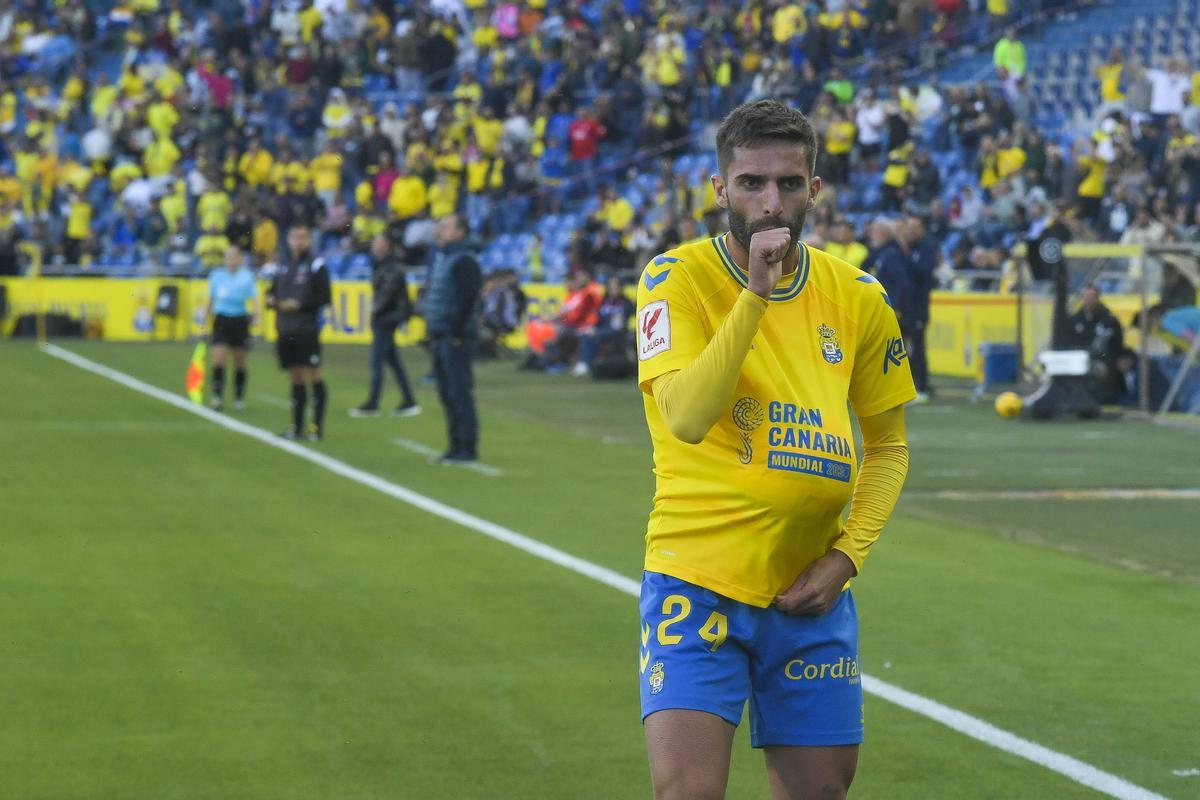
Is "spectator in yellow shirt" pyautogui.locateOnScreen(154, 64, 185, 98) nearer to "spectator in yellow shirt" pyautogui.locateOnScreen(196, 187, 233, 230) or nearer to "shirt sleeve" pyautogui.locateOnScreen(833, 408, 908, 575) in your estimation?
"spectator in yellow shirt" pyautogui.locateOnScreen(196, 187, 233, 230)

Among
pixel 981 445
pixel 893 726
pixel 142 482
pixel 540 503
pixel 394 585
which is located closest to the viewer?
pixel 893 726

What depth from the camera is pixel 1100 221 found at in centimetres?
2820

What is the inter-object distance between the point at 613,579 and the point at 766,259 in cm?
765

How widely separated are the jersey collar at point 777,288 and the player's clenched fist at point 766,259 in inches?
12.3

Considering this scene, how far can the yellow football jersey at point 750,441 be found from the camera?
170 inches

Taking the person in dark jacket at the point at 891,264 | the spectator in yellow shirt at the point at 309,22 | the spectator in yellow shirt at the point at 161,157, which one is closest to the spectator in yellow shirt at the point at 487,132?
the spectator in yellow shirt at the point at 309,22

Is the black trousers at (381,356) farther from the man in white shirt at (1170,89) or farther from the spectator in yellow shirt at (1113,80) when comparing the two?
the spectator in yellow shirt at (1113,80)

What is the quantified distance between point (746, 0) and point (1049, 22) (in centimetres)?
636

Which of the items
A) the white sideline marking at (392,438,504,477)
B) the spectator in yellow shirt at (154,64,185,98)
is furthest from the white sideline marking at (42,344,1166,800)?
the spectator in yellow shirt at (154,64,185,98)

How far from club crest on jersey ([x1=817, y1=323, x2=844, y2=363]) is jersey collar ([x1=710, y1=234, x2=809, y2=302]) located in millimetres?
106

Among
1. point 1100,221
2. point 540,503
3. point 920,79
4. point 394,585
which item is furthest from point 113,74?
point 394,585

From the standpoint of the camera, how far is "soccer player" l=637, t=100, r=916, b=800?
4191 mm

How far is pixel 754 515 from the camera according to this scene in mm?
4320

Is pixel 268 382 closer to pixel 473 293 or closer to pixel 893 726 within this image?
pixel 473 293
